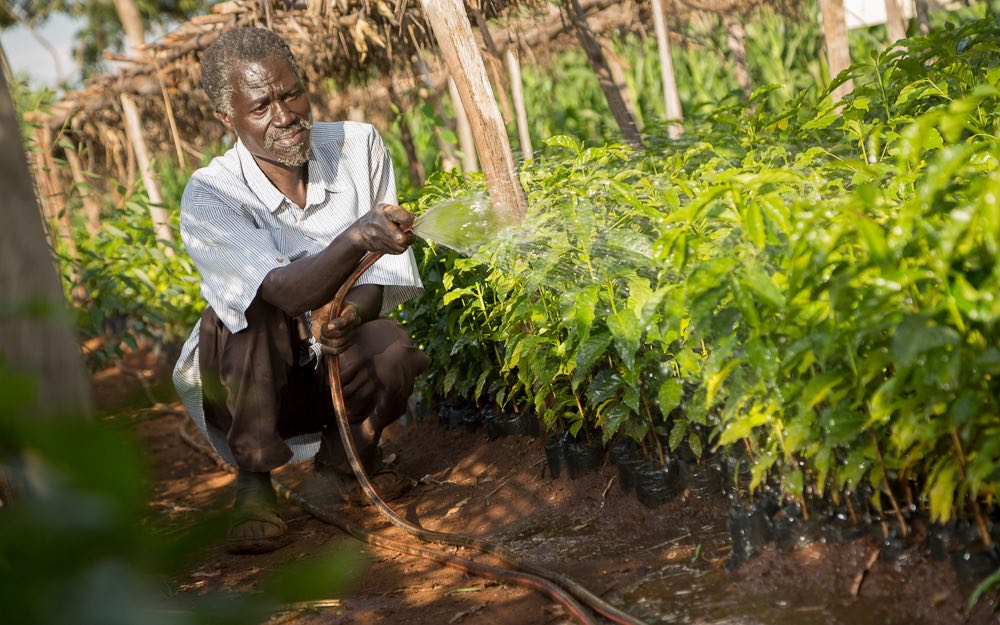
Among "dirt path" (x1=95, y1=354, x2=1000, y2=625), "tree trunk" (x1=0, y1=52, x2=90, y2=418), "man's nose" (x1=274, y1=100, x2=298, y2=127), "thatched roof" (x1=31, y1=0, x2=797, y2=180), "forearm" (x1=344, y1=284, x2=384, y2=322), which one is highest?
"thatched roof" (x1=31, y1=0, x2=797, y2=180)

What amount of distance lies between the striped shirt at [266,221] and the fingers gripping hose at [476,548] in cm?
26

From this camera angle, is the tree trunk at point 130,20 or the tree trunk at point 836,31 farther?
the tree trunk at point 130,20

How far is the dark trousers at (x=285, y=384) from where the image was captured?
325cm

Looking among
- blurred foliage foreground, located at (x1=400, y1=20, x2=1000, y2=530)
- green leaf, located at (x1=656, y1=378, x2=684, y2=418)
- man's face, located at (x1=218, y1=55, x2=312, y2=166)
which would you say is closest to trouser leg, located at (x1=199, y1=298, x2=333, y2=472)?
man's face, located at (x1=218, y1=55, x2=312, y2=166)

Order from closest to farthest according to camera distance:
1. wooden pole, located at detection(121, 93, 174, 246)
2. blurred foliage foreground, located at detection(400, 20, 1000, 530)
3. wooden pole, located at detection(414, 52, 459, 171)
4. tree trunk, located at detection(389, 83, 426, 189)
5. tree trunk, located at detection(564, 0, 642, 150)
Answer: blurred foliage foreground, located at detection(400, 20, 1000, 530), tree trunk, located at detection(564, 0, 642, 150), wooden pole, located at detection(414, 52, 459, 171), tree trunk, located at detection(389, 83, 426, 189), wooden pole, located at detection(121, 93, 174, 246)

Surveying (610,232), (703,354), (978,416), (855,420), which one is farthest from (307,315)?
(978,416)

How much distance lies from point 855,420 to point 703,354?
0.66 m

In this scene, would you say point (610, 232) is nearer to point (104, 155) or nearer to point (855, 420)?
point (855, 420)

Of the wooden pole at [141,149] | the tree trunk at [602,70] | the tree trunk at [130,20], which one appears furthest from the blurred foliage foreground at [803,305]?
the tree trunk at [130,20]

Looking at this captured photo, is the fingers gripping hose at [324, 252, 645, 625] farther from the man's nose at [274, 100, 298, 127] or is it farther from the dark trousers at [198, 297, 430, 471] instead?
the man's nose at [274, 100, 298, 127]

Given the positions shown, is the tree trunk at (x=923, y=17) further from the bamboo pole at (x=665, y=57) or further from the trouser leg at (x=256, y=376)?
the trouser leg at (x=256, y=376)

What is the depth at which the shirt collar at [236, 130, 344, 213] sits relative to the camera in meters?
3.37

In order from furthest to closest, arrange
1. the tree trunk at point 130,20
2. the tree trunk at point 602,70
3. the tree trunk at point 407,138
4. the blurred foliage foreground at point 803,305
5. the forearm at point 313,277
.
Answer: the tree trunk at point 130,20 < the tree trunk at point 407,138 < the tree trunk at point 602,70 < the forearm at point 313,277 < the blurred foliage foreground at point 803,305

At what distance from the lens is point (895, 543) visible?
206 centimetres
